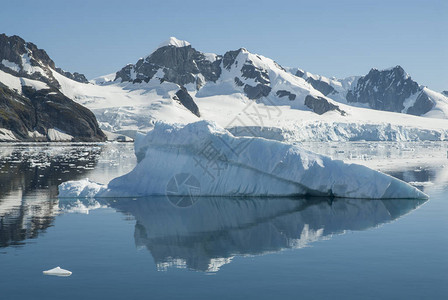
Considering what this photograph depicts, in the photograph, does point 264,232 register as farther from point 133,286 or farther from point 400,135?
point 400,135

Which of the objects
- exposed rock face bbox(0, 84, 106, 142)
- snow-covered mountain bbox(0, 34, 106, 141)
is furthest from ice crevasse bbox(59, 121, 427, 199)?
exposed rock face bbox(0, 84, 106, 142)

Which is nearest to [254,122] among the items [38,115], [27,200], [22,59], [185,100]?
[185,100]

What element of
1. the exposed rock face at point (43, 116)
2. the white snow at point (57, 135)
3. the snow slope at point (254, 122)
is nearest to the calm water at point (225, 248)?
the snow slope at point (254, 122)

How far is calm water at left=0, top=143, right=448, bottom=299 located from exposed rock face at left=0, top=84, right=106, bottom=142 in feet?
364

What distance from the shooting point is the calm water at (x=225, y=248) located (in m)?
10.3

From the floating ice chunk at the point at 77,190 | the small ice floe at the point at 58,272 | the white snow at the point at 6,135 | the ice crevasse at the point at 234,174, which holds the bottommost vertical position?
the small ice floe at the point at 58,272

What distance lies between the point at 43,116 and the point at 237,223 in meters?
128

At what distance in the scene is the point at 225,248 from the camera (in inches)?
542

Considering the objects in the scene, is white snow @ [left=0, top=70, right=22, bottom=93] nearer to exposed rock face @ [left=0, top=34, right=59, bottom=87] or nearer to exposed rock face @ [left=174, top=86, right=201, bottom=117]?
exposed rock face @ [left=0, top=34, right=59, bottom=87]

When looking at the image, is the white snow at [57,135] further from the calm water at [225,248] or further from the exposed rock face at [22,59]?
the calm water at [225,248]

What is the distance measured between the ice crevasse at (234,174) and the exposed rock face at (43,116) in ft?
357

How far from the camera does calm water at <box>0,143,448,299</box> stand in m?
10.3

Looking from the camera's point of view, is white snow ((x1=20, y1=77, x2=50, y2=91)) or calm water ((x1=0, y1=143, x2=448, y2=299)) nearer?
calm water ((x1=0, y1=143, x2=448, y2=299))

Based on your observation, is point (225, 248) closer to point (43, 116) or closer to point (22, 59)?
point (43, 116)
